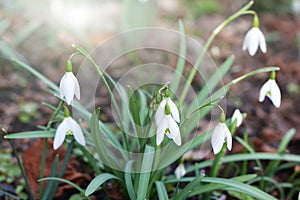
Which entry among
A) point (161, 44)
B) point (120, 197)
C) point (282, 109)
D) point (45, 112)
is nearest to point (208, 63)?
point (161, 44)

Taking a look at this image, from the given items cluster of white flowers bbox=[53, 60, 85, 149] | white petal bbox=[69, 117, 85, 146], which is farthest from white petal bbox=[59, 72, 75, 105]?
white petal bbox=[69, 117, 85, 146]

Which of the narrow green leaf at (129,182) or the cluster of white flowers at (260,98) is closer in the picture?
the cluster of white flowers at (260,98)

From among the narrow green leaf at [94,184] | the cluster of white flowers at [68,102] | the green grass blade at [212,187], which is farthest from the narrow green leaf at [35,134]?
the green grass blade at [212,187]

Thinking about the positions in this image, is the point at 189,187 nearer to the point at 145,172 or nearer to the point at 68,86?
the point at 145,172

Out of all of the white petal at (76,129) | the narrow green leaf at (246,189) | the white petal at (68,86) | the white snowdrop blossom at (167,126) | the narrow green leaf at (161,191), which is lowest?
the narrow green leaf at (246,189)

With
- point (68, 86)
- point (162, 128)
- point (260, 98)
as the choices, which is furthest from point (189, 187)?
point (68, 86)

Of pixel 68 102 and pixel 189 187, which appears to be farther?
pixel 189 187

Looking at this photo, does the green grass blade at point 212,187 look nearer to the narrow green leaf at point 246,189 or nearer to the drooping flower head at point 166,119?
the narrow green leaf at point 246,189
